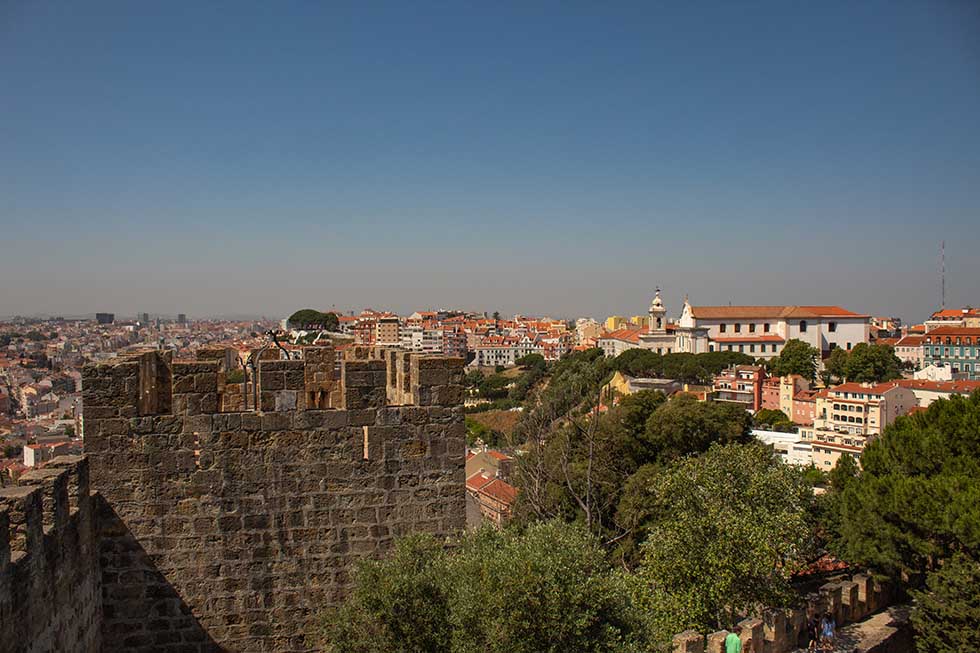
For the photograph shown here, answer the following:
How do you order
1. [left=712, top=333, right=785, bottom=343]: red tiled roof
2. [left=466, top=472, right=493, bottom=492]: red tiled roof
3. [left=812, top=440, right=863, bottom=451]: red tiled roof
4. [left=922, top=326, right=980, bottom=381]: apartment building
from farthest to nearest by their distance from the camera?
[left=712, top=333, right=785, bottom=343]: red tiled roof, [left=922, top=326, right=980, bottom=381]: apartment building, [left=812, top=440, right=863, bottom=451]: red tiled roof, [left=466, top=472, right=493, bottom=492]: red tiled roof

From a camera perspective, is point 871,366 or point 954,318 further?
point 954,318

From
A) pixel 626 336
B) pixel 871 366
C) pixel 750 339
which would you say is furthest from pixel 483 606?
pixel 626 336

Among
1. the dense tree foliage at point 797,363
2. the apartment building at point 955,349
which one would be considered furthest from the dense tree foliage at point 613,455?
the apartment building at point 955,349

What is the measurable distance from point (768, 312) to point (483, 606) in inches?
3982

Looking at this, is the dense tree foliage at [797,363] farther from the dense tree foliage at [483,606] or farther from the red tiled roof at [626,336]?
the dense tree foliage at [483,606]

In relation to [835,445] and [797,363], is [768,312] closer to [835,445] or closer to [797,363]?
[797,363]

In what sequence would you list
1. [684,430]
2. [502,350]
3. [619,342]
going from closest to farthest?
[684,430], [619,342], [502,350]

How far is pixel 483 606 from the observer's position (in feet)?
14.6

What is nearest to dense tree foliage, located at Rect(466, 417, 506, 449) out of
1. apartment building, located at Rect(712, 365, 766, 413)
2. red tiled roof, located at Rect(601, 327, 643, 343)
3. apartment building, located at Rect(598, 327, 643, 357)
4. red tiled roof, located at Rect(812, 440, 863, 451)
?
apartment building, located at Rect(712, 365, 766, 413)

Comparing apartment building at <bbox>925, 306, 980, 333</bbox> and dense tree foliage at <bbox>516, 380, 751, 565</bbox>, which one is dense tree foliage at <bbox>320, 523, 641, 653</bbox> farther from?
apartment building at <bbox>925, 306, 980, 333</bbox>

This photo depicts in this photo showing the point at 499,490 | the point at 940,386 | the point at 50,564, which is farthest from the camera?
the point at 940,386

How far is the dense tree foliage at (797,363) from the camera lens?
73.8 m

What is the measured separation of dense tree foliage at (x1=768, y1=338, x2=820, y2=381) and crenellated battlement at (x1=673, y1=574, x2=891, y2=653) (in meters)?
64.9

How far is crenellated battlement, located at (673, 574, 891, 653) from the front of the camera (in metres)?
8.92
